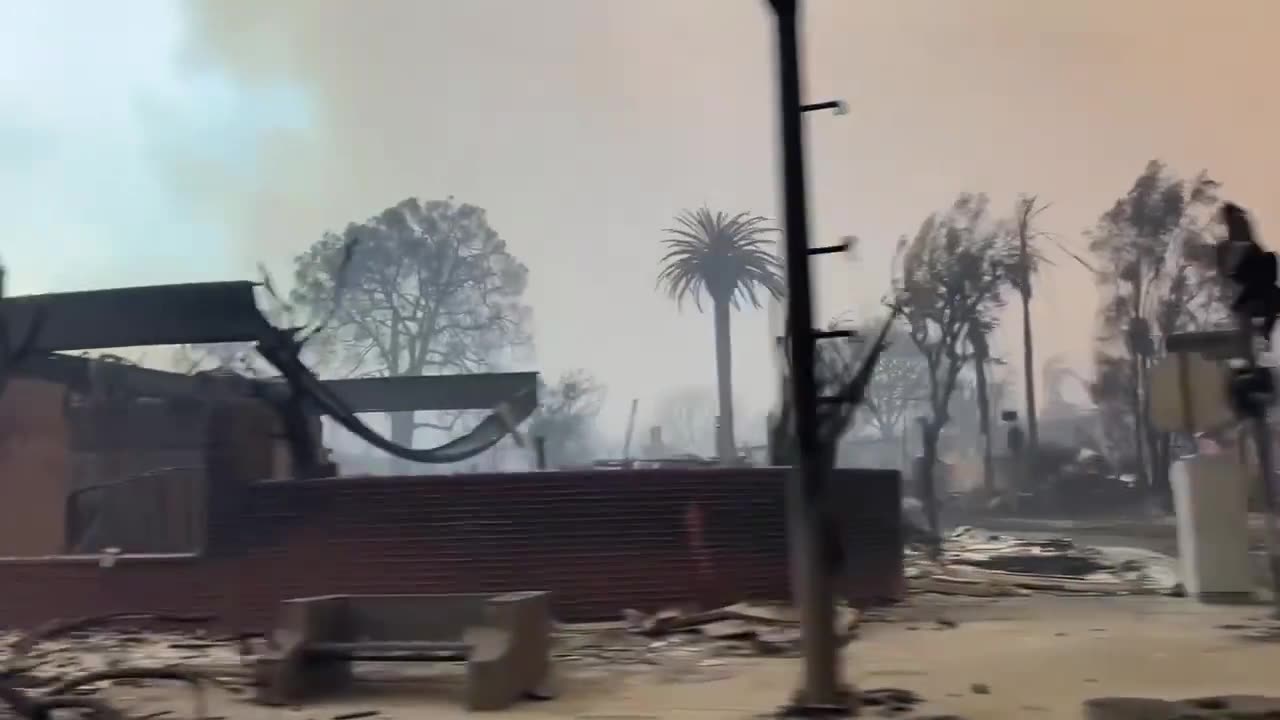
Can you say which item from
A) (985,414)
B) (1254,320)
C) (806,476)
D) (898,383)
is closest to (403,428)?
(985,414)

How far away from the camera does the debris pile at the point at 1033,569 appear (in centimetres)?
1452

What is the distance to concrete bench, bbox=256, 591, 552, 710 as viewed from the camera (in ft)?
23.4

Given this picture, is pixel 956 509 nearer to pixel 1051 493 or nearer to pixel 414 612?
pixel 1051 493

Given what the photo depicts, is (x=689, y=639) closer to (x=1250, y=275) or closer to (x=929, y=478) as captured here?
(x=1250, y=275)

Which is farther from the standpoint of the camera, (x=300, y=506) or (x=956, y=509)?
(x=956, y=509)

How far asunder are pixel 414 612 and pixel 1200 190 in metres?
33.4

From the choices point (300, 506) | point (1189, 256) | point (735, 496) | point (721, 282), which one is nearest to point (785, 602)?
point (735, 496)

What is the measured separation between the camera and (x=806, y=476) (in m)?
6.11

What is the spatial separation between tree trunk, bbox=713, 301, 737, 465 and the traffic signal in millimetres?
22284

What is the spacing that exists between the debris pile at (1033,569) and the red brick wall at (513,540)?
399 cm

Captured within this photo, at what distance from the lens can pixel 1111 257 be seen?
36719 millimetres

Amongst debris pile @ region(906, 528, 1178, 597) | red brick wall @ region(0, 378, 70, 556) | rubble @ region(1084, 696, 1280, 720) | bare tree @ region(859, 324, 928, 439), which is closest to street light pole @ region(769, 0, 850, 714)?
rubble @ region(1084, 696, 1280, 720)

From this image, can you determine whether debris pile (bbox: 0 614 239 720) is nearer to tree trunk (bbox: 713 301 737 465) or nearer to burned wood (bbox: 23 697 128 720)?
→ burned wood (bbox: 23 697 128 720)

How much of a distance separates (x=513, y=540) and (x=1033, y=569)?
10557mm
